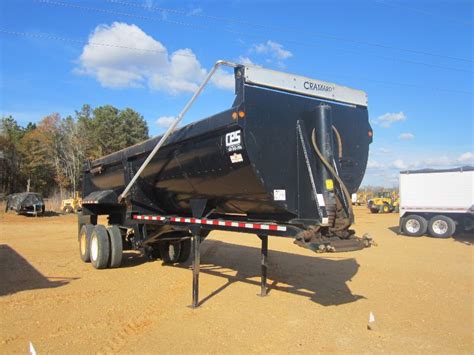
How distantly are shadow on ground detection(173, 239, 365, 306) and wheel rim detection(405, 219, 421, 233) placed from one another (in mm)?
9330

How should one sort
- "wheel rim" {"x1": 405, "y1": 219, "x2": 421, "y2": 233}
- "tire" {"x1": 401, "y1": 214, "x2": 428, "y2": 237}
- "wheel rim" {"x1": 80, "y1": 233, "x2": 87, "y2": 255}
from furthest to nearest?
"wheel rim" {"x1": 405, "y1": 219, "x2": 421, "y2": 233}, "tire" {"x1": 401, "y1": 214, "x2": 428, "y2": 237}, "wheel rim" {"x1": 80, "y1": 233, "x2": 87, "y2": 255}

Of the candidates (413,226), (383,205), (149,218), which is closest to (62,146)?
(383,205)

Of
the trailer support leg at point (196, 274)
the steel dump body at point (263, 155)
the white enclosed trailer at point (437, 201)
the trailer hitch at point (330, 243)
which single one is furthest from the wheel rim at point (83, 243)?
the white enclosed trailer at point (437, 201)

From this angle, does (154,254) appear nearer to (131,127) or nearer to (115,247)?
(115,247)

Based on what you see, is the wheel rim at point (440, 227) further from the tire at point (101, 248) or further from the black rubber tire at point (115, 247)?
the tire at point (101, 248)

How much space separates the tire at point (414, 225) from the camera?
19672mm

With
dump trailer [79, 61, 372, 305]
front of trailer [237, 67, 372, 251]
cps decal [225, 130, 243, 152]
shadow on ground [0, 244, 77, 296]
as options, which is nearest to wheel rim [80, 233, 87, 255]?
shadow on ground [0, 244, 77, 296]

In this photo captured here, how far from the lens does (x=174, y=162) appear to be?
7.79 meters

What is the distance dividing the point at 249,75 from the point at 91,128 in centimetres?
5187

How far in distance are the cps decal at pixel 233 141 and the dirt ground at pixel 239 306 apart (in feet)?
8.05

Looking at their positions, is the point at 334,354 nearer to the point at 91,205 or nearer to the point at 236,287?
the point at 236,287

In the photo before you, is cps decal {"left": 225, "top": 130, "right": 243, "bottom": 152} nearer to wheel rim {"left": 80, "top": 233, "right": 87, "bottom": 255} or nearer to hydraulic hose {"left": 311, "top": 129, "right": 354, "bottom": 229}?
hydraulic hose {"left": 311, "top": 129, "right": 354, "bottom": 229}

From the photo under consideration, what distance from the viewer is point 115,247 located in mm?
10383

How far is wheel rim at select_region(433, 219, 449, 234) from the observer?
19.2 meters
